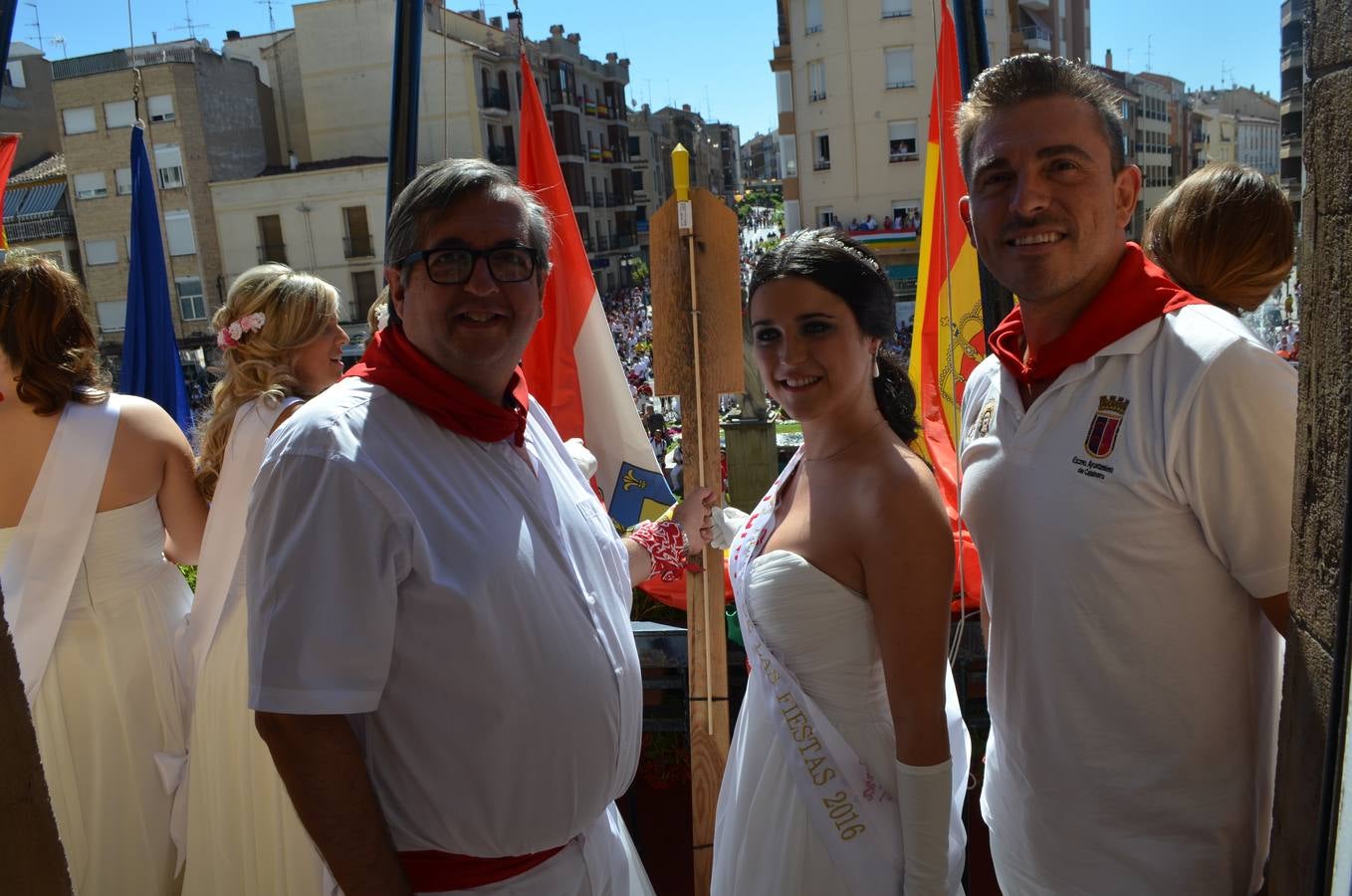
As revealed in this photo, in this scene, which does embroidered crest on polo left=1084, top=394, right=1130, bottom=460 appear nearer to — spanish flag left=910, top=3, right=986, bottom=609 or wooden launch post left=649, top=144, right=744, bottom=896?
wooden launch post left=649, top=144, right=744, bottom=896

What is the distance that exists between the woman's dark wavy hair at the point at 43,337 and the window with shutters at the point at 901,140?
3021 centimetres

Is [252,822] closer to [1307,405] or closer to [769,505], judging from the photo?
[769,505]

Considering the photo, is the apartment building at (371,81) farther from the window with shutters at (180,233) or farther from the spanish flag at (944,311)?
the spanish flag at (944,311)

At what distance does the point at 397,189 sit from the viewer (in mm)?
3457

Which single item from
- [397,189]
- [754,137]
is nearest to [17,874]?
[397,189]

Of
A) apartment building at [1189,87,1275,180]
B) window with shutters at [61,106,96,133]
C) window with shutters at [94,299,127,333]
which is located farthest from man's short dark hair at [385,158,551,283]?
apartment building at [1189,87,1275,180]

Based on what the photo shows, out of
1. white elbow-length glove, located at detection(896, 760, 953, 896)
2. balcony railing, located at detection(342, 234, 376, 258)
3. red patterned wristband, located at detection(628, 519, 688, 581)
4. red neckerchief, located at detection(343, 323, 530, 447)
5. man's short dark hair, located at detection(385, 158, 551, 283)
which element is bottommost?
white elbow-length glove, located at detection(896, 760, 953, 896)

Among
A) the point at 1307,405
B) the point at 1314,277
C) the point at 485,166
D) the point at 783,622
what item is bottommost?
the point at 783,622

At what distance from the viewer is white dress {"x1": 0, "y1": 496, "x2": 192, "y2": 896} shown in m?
2.87

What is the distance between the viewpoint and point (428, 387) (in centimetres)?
184

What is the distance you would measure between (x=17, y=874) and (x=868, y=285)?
1.73 meters

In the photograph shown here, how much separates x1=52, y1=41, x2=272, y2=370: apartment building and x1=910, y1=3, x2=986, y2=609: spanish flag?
32.1 meters

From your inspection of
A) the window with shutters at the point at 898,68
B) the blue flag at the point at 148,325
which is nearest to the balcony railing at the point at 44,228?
the window with shutters at the point at 898,68

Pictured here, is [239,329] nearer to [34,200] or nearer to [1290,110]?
[1290,110]
